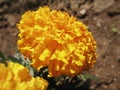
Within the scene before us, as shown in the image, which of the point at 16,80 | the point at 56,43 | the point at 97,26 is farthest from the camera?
the point at 97,26

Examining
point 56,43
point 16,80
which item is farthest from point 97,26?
point 16,80

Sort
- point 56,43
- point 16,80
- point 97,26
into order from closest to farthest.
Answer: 1. point 16,80
2. point 56,43
3. point 97,26

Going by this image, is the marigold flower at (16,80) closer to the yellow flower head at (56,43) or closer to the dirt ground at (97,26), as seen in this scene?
the yellow flower head at (56,43)

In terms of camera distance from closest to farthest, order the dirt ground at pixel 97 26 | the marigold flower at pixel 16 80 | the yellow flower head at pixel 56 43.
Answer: the marigold flower at pixel 16 80
the yellow flower head at pixel 56 43
the dirt ground at pixel 97 26

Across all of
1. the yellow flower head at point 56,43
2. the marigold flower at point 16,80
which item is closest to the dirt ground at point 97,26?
the yellow flower head at point 56,43

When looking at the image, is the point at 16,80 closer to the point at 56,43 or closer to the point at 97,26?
the point at 56,43

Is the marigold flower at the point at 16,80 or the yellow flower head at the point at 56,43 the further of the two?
the yellow flower head at the point at 56,43

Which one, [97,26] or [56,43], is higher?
[56,43]

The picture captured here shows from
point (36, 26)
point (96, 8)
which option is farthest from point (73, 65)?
point (96, 8)
